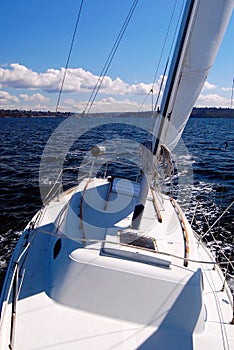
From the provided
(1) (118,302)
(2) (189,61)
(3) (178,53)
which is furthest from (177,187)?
(1) (118,302)

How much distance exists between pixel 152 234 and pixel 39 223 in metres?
3.28

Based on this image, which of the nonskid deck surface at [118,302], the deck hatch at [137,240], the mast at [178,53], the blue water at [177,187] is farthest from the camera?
the blue water at [177,187]

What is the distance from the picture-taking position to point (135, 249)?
4680 mm

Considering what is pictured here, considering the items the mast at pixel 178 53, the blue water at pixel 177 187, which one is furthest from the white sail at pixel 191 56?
the blue water at pixel 177 187

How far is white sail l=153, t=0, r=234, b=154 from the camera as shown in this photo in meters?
4.91

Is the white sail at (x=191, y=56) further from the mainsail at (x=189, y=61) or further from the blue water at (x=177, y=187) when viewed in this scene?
the blue water at (x=177, y=187)

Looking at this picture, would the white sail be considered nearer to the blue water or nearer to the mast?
the mast

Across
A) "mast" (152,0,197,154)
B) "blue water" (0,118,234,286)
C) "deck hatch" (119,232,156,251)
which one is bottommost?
"blue water" (0,118,234,286)

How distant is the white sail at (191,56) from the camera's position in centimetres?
491

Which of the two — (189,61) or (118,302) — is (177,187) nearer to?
(189,61)

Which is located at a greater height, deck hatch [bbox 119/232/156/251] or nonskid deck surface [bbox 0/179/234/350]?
deck hatch [bbox 119/232/156/251]

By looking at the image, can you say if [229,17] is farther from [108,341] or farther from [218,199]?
[218,199]

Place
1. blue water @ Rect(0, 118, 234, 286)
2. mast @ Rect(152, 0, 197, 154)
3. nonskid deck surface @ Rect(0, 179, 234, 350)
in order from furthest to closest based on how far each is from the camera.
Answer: blue water @ Rect(0, 118, 234, 286) < mast @ Rect(152, 0, 197, 154) < nonskid deck surface @ Rect(0, 179, 234, 350)

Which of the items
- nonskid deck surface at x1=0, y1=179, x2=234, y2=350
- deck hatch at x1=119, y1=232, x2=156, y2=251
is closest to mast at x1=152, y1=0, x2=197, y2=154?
deck hatch at x1=119, y1=232, x2=156, y2=251
